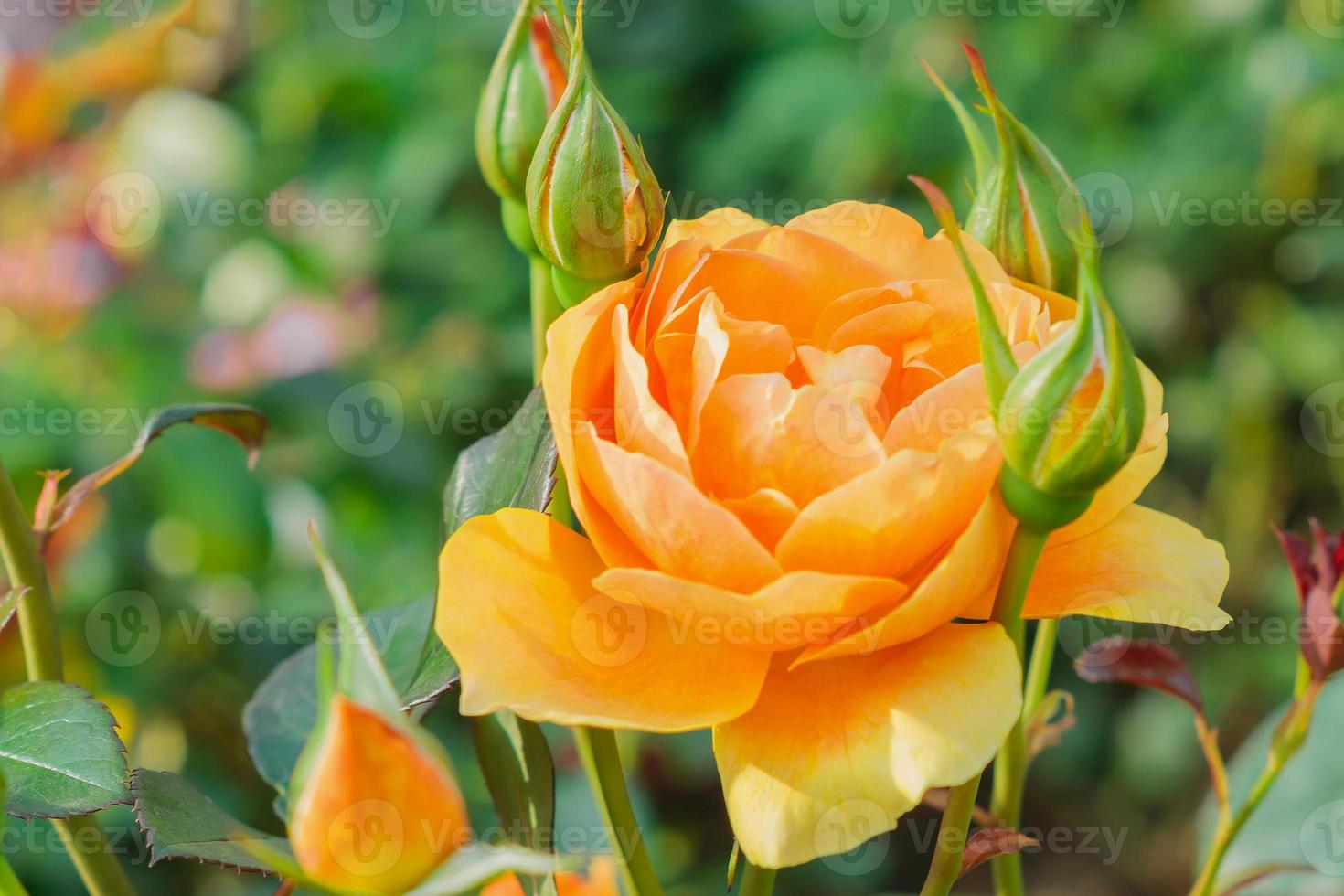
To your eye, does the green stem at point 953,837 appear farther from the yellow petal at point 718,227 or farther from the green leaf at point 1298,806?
the green leaf at point 1298,806

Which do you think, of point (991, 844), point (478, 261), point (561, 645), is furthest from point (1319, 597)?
point (478, 261)

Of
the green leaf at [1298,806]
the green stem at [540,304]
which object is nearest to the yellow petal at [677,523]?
the green stem at [540,304]

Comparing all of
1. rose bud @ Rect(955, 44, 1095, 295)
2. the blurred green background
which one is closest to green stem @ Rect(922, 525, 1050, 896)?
rose bud @ Rect(955, 44, 1095, 295)

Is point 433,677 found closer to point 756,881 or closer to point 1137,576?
point 756,881

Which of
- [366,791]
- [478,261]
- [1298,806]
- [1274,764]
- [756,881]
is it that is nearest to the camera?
[366,791]

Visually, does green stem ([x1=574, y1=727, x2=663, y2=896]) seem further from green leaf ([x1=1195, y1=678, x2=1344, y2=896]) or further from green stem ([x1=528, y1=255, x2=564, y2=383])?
green leaf ([x1=1195, y1=678, x2=1344, y2=896])

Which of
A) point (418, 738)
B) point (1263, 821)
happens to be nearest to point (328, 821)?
point (418, 738)
